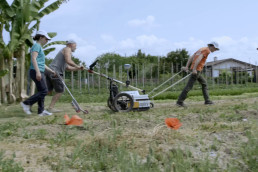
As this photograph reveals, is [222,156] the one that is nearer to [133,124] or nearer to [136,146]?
[136,146]

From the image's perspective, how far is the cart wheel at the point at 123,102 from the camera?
6410 millimetres

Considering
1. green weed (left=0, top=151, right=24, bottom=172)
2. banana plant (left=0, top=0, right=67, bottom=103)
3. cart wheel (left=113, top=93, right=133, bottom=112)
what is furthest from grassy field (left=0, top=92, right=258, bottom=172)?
banana plant (left=0, top=0, right=67, bottom=103)

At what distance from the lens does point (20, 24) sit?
10320 millimetres

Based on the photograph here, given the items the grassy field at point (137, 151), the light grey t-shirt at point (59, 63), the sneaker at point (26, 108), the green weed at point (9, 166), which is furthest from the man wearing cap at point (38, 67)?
the green weed at point (9, 166)

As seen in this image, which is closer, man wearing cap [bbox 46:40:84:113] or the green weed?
the green weed

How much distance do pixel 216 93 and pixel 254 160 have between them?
11229mm

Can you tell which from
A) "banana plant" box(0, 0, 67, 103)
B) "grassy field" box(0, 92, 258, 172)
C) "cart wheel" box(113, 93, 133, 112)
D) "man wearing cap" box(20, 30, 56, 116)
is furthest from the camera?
"banana plant" box(0, 0, 67, 103)

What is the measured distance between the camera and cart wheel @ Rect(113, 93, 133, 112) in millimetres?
6410

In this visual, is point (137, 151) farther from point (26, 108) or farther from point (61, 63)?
point (61, 63)

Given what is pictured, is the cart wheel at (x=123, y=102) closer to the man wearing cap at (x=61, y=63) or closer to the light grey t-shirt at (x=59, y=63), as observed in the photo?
the man wearing cap at (x=61, y=63)

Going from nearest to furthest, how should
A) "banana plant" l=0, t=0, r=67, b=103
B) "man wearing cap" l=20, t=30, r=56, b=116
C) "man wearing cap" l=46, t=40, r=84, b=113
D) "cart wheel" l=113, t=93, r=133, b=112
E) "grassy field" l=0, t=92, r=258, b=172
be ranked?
"grassy field" l=0, t=92, r=258, b=172, "man wearing cap" l=20, t=30, r=56, b=116, "cart wheel" l=113, t=93, r=133, b=112, "man wearing cap" l=46, t=40, r=84, b=113, "banana plant" l=0, t=0, r=67, b=103

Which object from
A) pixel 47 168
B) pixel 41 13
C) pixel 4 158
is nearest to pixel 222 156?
pixel 47 168

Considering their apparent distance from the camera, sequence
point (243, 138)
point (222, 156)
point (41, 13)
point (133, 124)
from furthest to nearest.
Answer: point (41, 13), point (133, 124), point (243, 138), point (222, 156)

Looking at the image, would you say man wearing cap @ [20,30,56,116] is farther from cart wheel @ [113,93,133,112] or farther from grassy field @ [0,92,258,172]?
grassy field @ [0,92,258,172]
